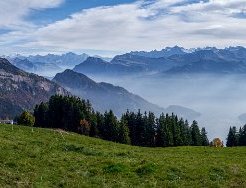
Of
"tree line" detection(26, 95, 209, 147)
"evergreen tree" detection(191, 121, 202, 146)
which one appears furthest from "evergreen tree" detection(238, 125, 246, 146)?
"evergreen tree" detection(191, 121, 202, 146)

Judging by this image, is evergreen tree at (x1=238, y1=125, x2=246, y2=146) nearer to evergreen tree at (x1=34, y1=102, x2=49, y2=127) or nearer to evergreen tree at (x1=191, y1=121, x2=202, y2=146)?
evergreen tree at (x1=191, y1=121, x2=202, y2=146)

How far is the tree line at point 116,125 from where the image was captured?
140 m

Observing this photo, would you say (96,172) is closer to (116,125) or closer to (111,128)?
(116,125)

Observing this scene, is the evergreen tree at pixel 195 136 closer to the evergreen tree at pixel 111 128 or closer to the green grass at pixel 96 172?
the evergreen tree at pixel 111 128

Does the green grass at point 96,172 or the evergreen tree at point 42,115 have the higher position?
the evergreen tree at point 42,115

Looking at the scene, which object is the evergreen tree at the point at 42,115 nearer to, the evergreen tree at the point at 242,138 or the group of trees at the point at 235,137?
the group of trees at the point at 235,137

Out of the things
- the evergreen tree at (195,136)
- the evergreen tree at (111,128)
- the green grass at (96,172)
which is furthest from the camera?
the evergreen tree at (195,136)

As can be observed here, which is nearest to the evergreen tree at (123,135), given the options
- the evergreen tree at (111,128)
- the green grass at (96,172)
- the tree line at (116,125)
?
the tree line at (116,125)

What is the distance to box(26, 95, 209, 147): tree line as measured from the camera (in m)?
140

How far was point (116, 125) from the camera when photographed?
14300 centimetres

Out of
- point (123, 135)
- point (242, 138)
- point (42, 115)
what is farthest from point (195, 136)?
point (42, 115)

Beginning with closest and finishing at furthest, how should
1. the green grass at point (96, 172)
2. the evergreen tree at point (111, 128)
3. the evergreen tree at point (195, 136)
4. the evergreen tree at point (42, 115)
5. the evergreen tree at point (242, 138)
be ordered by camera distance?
the green grass at point (96, 172) < the evergreen tree at point (111, 128) < the evergreen tree at point (242, 138) < the evergreen tree at point (42, 115) < the evergreen tree at point (195, 136)

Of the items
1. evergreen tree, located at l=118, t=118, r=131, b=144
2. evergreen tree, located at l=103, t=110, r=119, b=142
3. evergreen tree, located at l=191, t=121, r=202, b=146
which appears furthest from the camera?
evergreen tree, located at l=191, t=121, r=202, b=146

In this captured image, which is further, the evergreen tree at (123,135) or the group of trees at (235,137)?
the group of trees at (235,137)
